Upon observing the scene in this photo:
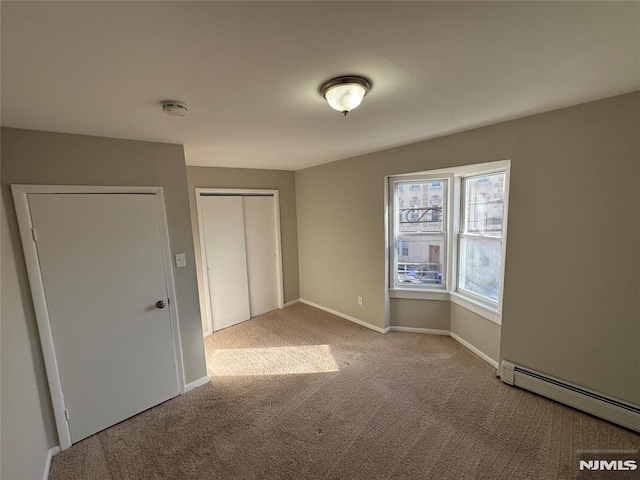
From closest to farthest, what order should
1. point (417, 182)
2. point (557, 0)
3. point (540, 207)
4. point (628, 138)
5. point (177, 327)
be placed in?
point (557, 0), point (628, 138), point (540, 207), point (177, 327), point (417, 182)

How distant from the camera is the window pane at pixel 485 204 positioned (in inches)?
106

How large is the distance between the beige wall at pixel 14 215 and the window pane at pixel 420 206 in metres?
2.51

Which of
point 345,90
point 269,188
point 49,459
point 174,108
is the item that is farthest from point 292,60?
point 269,188

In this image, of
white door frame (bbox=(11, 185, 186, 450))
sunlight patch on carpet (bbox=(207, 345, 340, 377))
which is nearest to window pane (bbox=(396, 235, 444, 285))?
sunlight patch on carpet (bbox=(207, 345, 340, 377))

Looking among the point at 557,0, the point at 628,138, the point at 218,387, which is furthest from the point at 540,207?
the point at 218,387

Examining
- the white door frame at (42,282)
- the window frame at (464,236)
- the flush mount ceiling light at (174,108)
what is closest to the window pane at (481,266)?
the window frame at (464,236)

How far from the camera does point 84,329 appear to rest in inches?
80.4

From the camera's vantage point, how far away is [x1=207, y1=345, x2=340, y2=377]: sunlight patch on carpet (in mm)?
2842

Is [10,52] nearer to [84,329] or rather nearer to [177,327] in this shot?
[84,329]

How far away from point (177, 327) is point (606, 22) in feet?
10.7

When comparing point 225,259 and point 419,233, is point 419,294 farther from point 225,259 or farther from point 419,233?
point 225,259

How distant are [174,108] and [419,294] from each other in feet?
10.5

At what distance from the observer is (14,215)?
1.77 metres

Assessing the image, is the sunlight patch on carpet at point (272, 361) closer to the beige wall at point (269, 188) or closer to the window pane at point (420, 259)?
the beige wall at point (269, 188)
